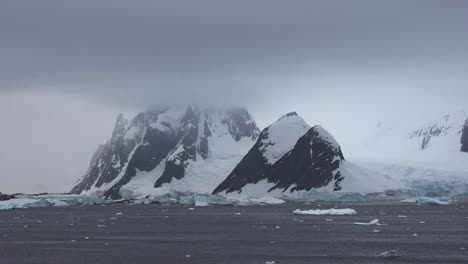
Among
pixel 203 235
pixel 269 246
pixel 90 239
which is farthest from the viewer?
pixel 203 235

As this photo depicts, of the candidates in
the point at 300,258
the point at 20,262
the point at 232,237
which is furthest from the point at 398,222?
the point at 20,262

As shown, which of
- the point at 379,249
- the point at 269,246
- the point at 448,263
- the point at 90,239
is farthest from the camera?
the point at 90,239

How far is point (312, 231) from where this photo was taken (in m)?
107

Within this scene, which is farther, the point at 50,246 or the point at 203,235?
the point at 203,235

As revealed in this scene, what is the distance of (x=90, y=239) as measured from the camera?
95.3 metres

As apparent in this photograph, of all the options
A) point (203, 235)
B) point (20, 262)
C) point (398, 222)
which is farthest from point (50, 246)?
point (398, 222)

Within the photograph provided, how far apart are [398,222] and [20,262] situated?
7161 centimetres

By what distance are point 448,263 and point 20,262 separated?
3836cm

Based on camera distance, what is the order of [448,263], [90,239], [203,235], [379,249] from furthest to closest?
[203,235] → [90,239] → [379,249] → [448,263]

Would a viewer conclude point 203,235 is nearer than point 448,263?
No

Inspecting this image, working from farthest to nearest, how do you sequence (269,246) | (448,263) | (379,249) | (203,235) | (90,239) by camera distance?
(203,235)
(90,239)
(269,246)
(379,249)
(448,263)

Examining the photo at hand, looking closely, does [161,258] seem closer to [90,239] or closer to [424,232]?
[90,239]

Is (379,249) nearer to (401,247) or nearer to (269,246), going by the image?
(401,247)

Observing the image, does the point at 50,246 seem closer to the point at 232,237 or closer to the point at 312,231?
the point at 232,237
